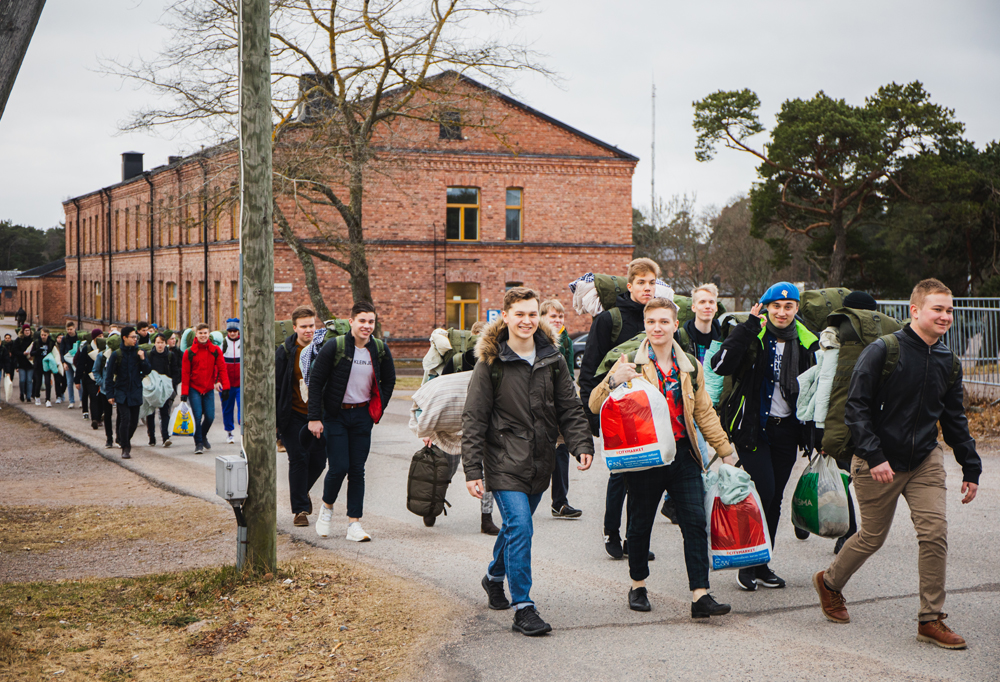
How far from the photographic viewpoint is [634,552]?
560 centimetres

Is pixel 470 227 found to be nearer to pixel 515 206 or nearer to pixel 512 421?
pixel 515 206

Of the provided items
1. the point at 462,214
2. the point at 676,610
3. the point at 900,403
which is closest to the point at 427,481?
the point at 676,610

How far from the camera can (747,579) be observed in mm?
6082

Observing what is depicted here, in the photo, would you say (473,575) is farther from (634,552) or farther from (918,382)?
(918,382)

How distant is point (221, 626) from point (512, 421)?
212 cm

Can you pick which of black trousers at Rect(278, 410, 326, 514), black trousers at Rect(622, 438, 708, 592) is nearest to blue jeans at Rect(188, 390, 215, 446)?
black trousers at Rect(278, 410, 326, 514)

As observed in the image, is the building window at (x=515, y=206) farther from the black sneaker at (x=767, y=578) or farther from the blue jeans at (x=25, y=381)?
the black sneaker at (x=767, y=578)

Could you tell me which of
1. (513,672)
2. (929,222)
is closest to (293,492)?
(513,672)

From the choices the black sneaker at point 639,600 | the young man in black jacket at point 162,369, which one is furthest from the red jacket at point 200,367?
the black sneaker at point 639,600

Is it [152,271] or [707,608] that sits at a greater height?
[152,271]

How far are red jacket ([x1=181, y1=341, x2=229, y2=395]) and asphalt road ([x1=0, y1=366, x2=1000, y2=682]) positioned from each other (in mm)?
5035

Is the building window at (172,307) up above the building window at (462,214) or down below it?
below

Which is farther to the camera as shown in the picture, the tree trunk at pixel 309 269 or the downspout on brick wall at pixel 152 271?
the downspout on brick wall at pixel 152 271

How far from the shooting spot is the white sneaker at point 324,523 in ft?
25.3
